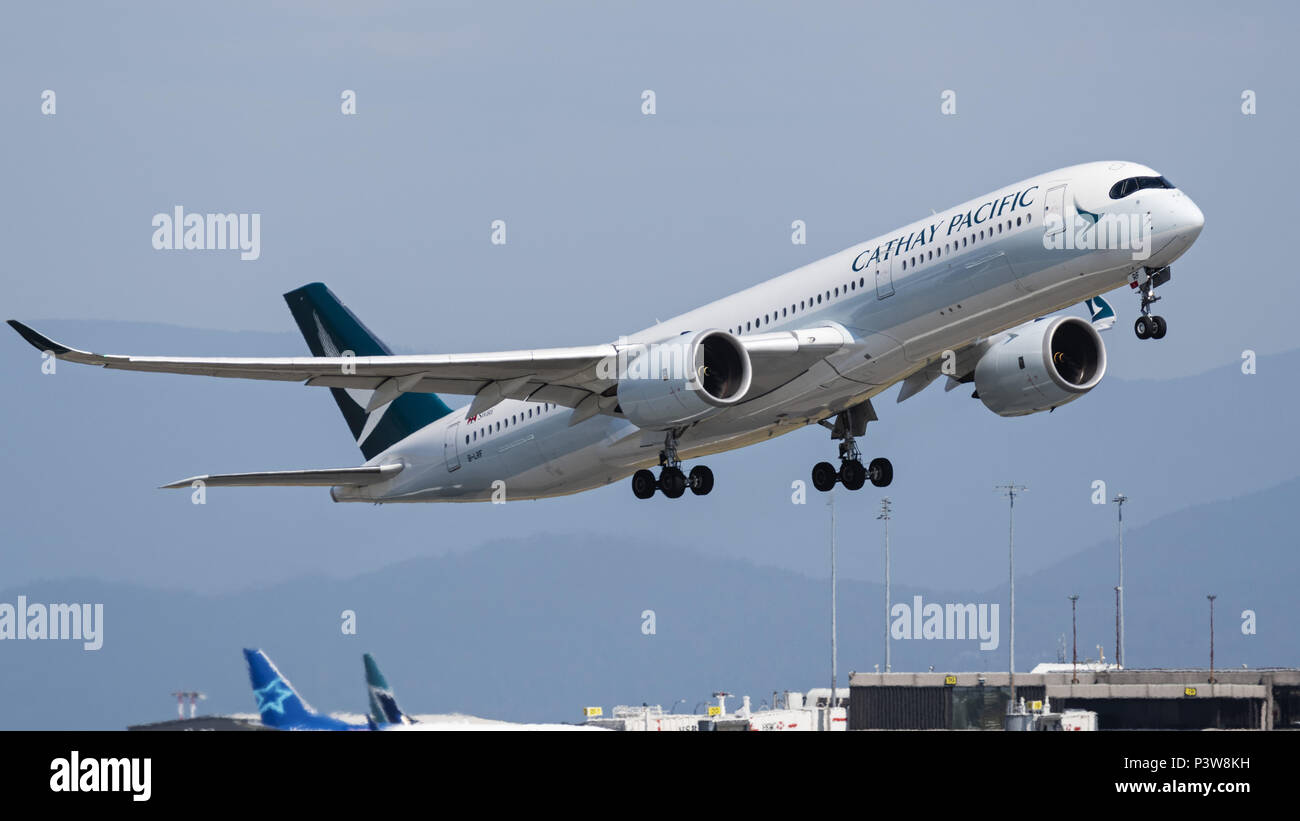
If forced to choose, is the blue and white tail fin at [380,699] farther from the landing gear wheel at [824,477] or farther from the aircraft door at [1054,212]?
the aircraft door at [1054,212]

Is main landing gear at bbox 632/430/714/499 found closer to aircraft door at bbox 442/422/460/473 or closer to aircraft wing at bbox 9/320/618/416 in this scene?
aircraft wing at bbox 9/320/618/416

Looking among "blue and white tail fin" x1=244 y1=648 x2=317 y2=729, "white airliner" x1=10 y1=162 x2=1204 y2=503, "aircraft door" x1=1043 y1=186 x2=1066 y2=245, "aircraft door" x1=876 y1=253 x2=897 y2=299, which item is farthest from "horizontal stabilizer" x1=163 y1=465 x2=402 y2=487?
"aircraft door" x1=1043 y1=186 x2=1066 y2=245

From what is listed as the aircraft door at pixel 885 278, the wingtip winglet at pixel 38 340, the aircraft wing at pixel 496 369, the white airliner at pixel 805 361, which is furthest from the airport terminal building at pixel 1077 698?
the wingtip winglet at pixel 38 340

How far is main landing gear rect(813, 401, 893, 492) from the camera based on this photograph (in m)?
40.9

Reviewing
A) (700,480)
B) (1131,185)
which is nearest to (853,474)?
(700,480)

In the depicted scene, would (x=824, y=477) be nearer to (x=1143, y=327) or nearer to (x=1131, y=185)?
(x=1143, y=327)

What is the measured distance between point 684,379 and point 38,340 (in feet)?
41.0

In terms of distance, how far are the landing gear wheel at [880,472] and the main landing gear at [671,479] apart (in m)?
4.10

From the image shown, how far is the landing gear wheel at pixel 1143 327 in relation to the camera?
32.6 m

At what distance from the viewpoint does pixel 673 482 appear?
1513 inches

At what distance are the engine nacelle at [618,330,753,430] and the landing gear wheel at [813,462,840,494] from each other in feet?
22.1
